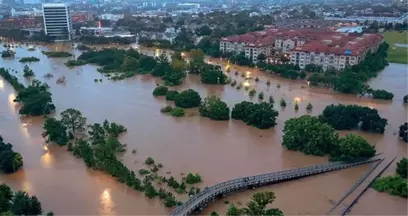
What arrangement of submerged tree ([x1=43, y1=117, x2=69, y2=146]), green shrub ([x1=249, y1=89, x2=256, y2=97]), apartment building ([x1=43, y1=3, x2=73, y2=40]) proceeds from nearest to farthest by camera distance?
submerged tree ([x1=43, y1=117, x2=69, y2=146]) → green shrub ([x1=249, y1=89, x2=256, y2=97]) → apartment building ([x1=43, y1=3, x2=73, y2=40])

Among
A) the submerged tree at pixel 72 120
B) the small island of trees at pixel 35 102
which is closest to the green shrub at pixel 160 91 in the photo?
the small island of trees at pixel 35 102

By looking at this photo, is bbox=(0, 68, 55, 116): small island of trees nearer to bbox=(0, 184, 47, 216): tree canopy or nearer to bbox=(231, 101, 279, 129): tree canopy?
bbox=(0, 184, 47, 216): tree canopy

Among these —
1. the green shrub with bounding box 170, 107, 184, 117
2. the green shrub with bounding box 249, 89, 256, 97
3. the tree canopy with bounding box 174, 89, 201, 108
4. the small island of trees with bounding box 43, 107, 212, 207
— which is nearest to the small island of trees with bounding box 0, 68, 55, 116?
the small island of trees with bounding box 43, 107, 212, 207

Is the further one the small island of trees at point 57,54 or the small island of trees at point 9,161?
the small island of trees at point 57,54

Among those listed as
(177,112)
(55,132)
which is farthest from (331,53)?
(55,132)

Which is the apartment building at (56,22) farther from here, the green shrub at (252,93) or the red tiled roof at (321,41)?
the green shrub at (252,93)

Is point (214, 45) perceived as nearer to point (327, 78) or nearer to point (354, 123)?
point (327, 78)

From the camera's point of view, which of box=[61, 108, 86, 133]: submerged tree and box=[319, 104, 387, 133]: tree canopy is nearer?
box=[319, 104, 387, 133]: tree canopy
